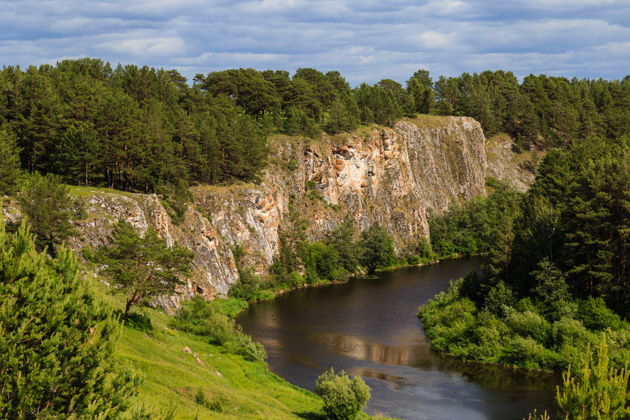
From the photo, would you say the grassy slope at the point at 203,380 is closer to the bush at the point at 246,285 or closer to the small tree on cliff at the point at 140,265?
the small tree on cliff at the point at 140,265

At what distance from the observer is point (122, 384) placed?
20.6 meters

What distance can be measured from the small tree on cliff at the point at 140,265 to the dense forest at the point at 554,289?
2700cm

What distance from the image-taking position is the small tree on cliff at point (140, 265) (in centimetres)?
4525

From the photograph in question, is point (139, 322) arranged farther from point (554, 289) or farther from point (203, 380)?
point (554, 289)

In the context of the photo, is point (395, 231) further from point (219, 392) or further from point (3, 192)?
point (219, 392)

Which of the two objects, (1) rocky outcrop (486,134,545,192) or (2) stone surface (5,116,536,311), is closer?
(2) stone surface (5,116,536,311)

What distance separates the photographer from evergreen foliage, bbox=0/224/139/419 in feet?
60.0

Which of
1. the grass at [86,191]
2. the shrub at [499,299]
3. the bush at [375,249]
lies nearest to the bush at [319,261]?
the bush at [375,249]

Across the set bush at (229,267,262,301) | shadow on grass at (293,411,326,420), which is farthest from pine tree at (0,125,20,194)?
shadow on grass at (293,411,326,420)

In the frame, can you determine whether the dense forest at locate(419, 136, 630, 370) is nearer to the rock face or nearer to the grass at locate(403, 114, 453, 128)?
the rock face

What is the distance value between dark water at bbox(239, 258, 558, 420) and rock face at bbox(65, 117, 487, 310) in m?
9.13

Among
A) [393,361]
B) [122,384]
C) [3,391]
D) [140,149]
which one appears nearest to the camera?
[3,391]

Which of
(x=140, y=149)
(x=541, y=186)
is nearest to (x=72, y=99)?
(x=140, y=149)

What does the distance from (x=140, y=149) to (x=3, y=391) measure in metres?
54.1
